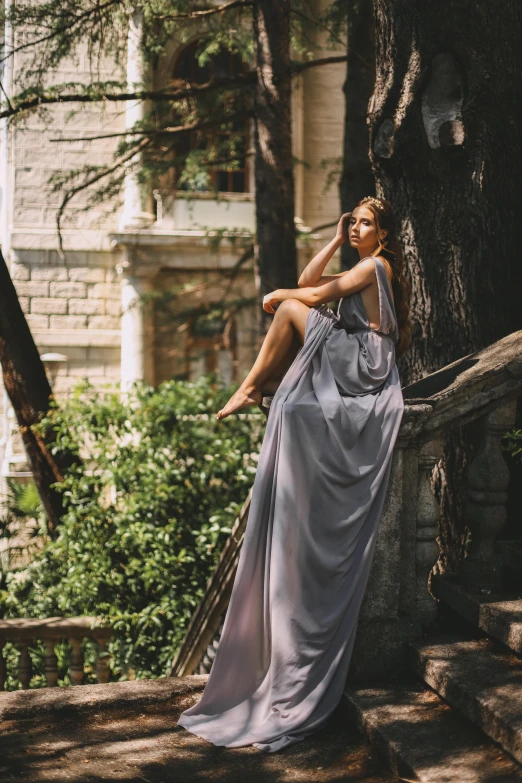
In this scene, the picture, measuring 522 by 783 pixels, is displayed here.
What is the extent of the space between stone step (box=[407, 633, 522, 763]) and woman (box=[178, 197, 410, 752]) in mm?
330

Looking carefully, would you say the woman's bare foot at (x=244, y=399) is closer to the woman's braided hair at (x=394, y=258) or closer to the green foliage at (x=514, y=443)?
the woman's braided hair at (x=394, y=258)

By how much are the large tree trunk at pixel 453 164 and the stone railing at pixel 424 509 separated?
40.6 inches

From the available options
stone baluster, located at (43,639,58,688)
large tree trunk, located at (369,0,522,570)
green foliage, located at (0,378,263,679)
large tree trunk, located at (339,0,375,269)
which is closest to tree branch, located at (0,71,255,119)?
large tree trunk, located at (339,0,375,269)

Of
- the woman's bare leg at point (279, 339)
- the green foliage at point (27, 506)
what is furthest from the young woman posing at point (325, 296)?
the green foliage at point (27, 506)

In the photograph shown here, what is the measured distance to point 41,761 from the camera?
3420 mm

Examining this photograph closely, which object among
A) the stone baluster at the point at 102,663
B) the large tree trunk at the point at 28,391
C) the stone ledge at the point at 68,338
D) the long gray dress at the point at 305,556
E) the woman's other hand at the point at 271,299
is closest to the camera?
Answer: the long gray dress at the point at 305,556

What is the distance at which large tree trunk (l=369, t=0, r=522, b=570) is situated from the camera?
15.5 feet

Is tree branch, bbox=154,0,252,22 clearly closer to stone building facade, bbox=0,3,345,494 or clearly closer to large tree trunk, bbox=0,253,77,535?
large tree trunk, bbox=0,253,77,535

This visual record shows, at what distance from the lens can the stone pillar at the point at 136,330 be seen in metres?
15.8

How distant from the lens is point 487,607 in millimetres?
3660

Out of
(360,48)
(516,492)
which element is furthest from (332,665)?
(360,48)

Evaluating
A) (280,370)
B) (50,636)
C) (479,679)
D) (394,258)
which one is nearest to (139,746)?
(479,679)

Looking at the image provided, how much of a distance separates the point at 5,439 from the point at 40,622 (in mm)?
8908

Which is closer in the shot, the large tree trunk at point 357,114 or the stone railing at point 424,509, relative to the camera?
the stone railing at point 424,509
